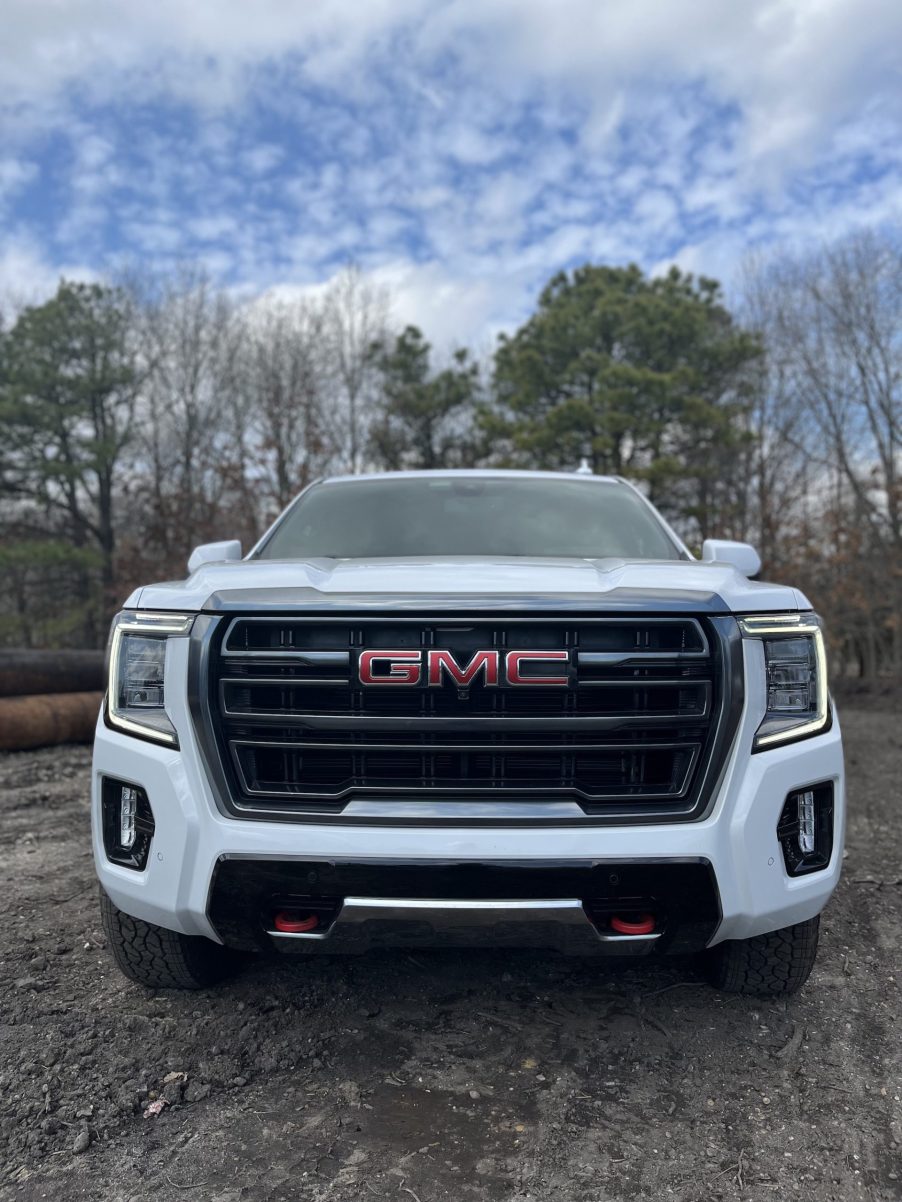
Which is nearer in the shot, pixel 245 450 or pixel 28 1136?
pixel 28 1136

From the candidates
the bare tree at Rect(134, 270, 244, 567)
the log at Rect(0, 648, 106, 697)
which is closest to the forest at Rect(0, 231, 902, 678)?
the bare tree at Rect(134, 270, 244, 567)

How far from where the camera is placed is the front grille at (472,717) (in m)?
2.47

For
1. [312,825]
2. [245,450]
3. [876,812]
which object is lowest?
[876,812]

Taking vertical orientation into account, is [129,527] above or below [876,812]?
above

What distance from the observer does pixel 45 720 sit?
8.05 m

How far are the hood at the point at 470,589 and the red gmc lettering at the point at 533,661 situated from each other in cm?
13

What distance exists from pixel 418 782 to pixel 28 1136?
134cm

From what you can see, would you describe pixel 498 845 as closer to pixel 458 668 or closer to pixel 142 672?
pixel 458 668

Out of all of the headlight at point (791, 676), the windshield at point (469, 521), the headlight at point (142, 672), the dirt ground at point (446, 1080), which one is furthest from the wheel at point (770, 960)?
the headlight at point (142, 672)

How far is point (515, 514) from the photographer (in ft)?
13.4

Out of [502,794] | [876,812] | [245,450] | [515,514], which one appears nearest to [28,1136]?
[502,794]

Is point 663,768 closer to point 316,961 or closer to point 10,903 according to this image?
point 316,961

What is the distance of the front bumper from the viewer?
2.37 metres

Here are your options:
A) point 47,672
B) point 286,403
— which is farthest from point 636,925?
point 286,403
